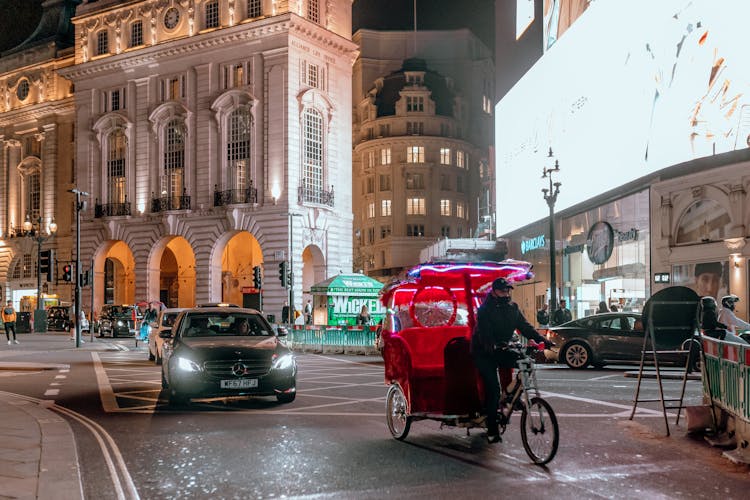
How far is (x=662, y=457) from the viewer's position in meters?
8.25

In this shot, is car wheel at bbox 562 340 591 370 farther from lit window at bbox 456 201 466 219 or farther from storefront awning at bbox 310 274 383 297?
lit window at bbox 456 201 466 219

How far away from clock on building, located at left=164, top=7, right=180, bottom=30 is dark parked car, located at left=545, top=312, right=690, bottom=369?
138 ft

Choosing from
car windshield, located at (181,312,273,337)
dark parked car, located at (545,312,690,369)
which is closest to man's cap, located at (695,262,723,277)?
dark parked car, located at (545,312,690,369)

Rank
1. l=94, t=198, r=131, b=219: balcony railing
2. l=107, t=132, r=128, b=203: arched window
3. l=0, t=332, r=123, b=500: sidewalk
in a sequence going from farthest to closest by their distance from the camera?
1. l=107, t=132, r=128, b=203: arched window
2. l=94, t=198, r=131, b=219: balcony railing
3. l=0, t=332, r=123, b=500: sidewalk

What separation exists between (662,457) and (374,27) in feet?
272

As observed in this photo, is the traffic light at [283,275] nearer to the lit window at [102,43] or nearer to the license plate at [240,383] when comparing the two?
the license plate at [240,383]

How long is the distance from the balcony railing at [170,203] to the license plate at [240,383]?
42906 millimetres

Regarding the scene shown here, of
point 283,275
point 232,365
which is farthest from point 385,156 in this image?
point 232,365

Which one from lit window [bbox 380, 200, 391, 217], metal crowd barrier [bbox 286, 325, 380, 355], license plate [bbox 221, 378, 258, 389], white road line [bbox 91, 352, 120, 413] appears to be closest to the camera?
license plate [bbox 221, 378, 258, 389]

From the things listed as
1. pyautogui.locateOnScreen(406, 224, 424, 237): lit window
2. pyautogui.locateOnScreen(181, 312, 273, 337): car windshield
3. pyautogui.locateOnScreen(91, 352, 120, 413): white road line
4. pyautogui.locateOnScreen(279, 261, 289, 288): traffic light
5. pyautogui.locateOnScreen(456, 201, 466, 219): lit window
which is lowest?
pyautogui.locateOnScreen(91, 352, 120, 413): white road line

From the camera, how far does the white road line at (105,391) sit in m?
12.9

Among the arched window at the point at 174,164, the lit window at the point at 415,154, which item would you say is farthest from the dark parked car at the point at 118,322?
the lit window at the point at 415,154

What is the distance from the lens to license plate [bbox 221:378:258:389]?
1228 centimetres

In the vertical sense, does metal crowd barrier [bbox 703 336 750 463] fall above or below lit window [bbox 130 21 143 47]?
below
